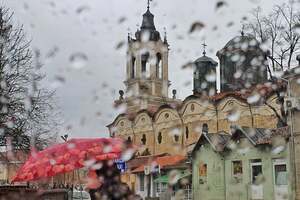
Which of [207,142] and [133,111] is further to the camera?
[133,111]

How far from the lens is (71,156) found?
877 centimetres

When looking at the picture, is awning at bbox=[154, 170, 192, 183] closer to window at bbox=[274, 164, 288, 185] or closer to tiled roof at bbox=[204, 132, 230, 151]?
tiled roof at bbox=[204, 132, 230, 151]

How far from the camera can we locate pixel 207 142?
1277 inches

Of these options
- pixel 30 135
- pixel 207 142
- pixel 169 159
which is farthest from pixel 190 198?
pixel 30 135

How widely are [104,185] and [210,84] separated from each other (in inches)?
2040

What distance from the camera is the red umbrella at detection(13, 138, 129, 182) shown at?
8417 millimetres

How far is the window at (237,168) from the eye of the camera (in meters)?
28.8

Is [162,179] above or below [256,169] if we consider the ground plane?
below

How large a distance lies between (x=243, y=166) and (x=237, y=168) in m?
0.69

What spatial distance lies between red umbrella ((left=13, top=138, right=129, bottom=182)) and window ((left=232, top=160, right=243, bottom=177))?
2011cm

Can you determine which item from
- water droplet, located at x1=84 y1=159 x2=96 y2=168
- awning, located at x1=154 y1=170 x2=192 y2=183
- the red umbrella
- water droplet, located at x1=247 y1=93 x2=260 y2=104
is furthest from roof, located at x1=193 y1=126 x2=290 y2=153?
water droplet, located at x1=84 y1=159 x2=96 y2=168

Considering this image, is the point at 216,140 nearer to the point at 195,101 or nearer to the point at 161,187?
the point at 161,187

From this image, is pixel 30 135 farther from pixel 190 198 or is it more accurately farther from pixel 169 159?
pixel 169 159

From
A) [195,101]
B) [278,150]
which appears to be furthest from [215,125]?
[278,150]
